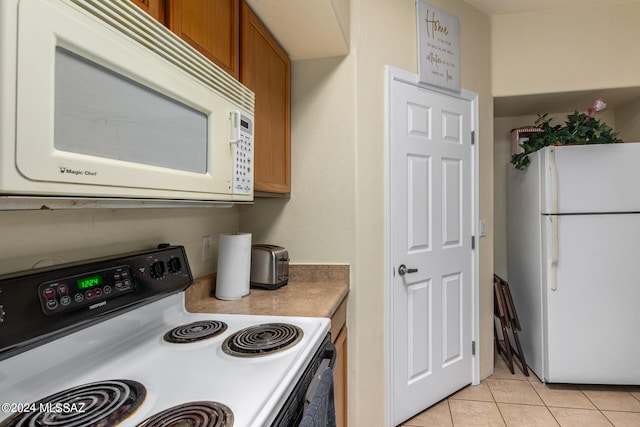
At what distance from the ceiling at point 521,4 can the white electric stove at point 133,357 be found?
2484 mm

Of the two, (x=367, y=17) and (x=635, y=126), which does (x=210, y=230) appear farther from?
(x=635, y=126)

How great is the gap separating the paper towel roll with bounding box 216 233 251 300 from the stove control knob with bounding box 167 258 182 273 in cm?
29

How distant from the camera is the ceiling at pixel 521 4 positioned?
2401mm

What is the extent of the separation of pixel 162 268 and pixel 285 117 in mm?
1039

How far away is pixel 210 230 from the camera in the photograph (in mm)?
1684

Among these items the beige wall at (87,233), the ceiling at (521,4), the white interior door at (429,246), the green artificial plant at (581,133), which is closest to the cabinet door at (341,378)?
the white interior door at (429,246)

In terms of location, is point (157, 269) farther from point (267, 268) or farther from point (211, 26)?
point (211, 26)

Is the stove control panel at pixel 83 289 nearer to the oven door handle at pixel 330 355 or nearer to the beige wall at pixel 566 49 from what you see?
the oven door handle at pixel 330 355

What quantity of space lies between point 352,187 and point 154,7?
1212mm

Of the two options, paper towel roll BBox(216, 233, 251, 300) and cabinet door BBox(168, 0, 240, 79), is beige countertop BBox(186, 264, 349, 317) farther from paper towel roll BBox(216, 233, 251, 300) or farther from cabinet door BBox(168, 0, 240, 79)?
cabinet door BBox(168, 0, 240, 79)

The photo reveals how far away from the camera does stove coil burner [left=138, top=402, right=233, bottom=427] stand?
62cm

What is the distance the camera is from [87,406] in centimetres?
68

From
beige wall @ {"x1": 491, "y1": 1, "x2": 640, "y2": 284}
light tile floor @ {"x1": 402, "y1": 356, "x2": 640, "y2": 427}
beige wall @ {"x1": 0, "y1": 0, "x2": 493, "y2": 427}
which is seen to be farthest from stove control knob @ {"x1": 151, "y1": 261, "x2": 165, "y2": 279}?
beige wall @ {"x1": 491, "y1": 1, "x2": 640, "y2": 284}

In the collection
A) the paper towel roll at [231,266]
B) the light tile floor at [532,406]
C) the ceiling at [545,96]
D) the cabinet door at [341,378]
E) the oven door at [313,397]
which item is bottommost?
the light tile floor at [532,406]
